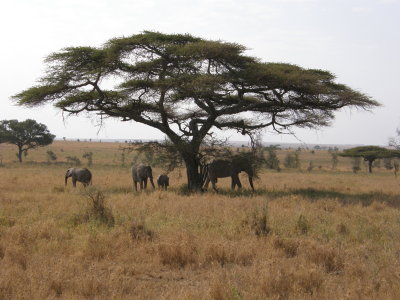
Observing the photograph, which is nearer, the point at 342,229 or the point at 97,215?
the point at 342,229

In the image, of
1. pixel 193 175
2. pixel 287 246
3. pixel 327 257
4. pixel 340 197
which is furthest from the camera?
pixel 193 175

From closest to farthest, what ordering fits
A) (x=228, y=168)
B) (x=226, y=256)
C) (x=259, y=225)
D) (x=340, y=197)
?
1. (x=226, y=256)
2. (x=259, y=225)
3. (x=340, y=197)
4. (x=228, y=168)

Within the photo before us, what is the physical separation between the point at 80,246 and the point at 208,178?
1252 cm

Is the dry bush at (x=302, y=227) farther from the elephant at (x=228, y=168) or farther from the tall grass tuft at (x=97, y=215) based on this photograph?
the elephant at (x=228, y=168)

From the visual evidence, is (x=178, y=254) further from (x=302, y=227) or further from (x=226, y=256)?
(x=302, y=227)

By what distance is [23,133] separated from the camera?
4919cm

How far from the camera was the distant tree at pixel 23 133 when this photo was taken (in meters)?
48.2

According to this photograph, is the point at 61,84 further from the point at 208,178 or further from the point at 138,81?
the point at 208,178

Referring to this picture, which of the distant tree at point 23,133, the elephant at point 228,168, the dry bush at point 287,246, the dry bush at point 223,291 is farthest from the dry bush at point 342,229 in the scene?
the distant tree at point 23,133

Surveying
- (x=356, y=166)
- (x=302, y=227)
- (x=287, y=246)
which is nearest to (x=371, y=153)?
(x=356, y=166)

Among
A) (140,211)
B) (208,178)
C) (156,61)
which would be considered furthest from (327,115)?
(140,211)

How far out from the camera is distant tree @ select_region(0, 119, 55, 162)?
48219mm

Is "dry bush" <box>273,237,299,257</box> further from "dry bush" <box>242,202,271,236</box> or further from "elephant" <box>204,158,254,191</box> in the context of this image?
"elephant" <box>204,158,254,191</box>

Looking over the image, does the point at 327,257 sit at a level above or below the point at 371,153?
below
